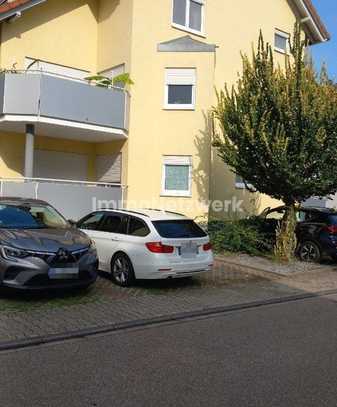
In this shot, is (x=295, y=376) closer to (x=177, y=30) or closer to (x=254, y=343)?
(x=254, y=343)

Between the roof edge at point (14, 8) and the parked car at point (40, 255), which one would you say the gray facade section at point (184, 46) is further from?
the parked car at point (40, 255)

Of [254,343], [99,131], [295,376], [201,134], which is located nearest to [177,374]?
[295,376]

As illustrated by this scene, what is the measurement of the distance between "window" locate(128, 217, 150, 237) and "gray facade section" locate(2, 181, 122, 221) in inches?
198

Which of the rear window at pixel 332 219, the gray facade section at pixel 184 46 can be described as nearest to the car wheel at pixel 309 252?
the rear window at pixel 332 219

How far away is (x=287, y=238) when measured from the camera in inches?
561

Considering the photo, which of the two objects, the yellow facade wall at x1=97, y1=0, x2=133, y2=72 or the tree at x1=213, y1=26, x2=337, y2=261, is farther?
the yellow facade wall at x1=97, y1=0, x2=133, y2=72

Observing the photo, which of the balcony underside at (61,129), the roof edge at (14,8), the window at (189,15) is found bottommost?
the balcony underside at (61,129)

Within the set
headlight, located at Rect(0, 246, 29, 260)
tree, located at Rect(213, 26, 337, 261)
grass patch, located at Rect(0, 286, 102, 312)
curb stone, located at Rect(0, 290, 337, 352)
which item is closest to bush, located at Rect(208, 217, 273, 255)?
tree, located at Rect(213, 26, 337, 261)

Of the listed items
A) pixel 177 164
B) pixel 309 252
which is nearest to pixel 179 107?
pixel 177 164

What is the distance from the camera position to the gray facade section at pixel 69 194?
561 inches

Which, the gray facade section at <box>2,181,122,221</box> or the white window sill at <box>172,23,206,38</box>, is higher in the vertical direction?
the white window sill at <box>172,23,206,38</box>

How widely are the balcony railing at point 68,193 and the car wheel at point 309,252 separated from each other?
5841mm

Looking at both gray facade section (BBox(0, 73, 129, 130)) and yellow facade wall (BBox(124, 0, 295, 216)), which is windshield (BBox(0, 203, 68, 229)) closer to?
gray facade section (BBox(0, 73, 129, 130))

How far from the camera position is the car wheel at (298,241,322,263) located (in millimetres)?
14344
